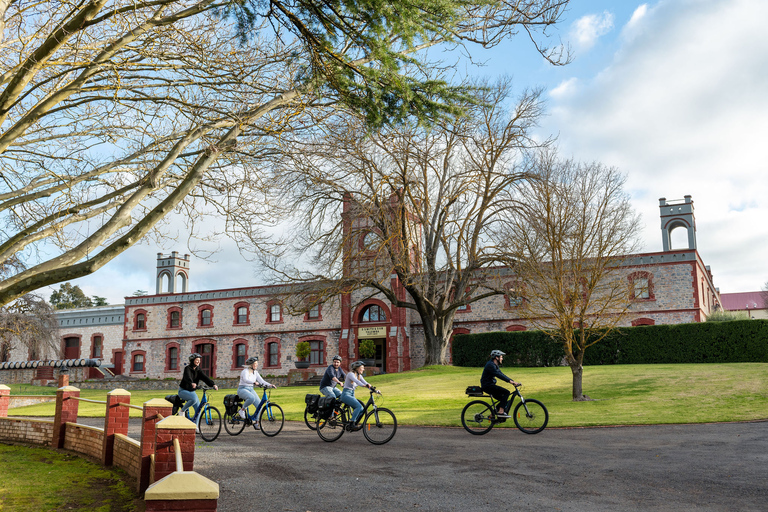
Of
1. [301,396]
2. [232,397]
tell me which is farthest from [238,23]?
[301,396]

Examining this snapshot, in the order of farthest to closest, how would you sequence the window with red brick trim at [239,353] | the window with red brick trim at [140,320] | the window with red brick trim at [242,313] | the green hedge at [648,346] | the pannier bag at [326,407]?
the window with red brick trim at [140,320] < the window with red brick trim at [242,313] < the window with red brick trim at [239,353] < the green hedge at [648,346] < the pannier bag at [326,407]

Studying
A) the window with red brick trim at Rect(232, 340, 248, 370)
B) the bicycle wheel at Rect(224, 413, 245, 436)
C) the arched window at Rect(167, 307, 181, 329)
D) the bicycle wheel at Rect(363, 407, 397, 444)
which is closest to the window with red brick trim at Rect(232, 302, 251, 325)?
the window with red brick trim at Rect(232, 340, 248, 370)

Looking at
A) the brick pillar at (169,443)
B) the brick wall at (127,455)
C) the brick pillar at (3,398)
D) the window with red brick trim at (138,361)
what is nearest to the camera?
the brick pillar at (169,443)

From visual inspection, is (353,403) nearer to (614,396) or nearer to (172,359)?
(614,396)

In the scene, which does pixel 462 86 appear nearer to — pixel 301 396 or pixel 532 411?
pixel 532 411

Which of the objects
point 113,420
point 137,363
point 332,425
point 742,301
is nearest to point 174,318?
point 137,363

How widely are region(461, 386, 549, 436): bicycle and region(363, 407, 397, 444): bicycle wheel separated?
1.95 m

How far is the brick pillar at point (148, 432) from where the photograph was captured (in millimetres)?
7816

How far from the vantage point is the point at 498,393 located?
40.5 feet

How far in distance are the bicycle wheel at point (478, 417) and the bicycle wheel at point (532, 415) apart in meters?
0.59

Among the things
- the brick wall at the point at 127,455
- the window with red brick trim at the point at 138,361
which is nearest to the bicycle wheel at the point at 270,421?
the brick wall at the point at 127,455

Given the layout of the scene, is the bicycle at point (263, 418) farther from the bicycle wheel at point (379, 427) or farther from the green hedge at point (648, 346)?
the green hedge at point (648, 346)

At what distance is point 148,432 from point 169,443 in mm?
2017

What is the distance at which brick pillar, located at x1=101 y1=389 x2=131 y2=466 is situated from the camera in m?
9.96
